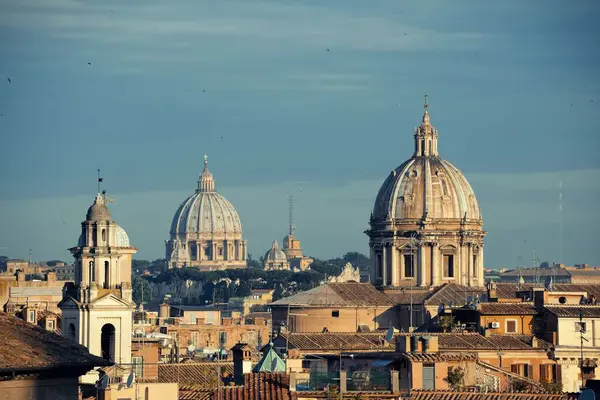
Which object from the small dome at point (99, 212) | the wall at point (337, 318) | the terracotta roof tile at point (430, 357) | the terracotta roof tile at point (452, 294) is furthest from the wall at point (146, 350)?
the terracotta roof tile at point (452, 294)

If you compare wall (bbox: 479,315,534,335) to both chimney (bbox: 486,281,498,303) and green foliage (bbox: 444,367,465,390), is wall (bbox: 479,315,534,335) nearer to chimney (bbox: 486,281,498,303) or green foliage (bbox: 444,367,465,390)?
chimney (bbox: 486,281,498,303)

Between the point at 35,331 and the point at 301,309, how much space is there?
8261 cm

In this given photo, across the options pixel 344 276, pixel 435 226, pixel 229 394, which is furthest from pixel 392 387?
pixel 344 276

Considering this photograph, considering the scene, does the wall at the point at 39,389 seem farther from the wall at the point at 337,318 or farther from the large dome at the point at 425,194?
the large dome at the point at 425,194

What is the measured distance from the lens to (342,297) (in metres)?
108

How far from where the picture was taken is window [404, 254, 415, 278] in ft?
380

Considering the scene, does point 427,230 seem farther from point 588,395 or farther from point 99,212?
point 588,395

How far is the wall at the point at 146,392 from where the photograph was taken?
112 feet

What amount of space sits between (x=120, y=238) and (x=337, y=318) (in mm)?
38223

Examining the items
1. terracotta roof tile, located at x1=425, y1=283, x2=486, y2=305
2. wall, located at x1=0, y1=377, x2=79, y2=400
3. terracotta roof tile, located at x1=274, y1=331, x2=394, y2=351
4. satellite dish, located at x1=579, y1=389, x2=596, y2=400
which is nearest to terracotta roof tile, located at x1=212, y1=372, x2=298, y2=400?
satellite dish, located at x1=579, y1=389, x2=596, y2=400

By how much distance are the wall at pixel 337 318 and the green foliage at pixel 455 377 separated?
182 feet

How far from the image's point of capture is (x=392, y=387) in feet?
136

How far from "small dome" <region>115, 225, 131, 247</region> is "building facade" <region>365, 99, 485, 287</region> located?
46749mm

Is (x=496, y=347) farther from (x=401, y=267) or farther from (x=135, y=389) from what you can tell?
(x=401, y=267)
